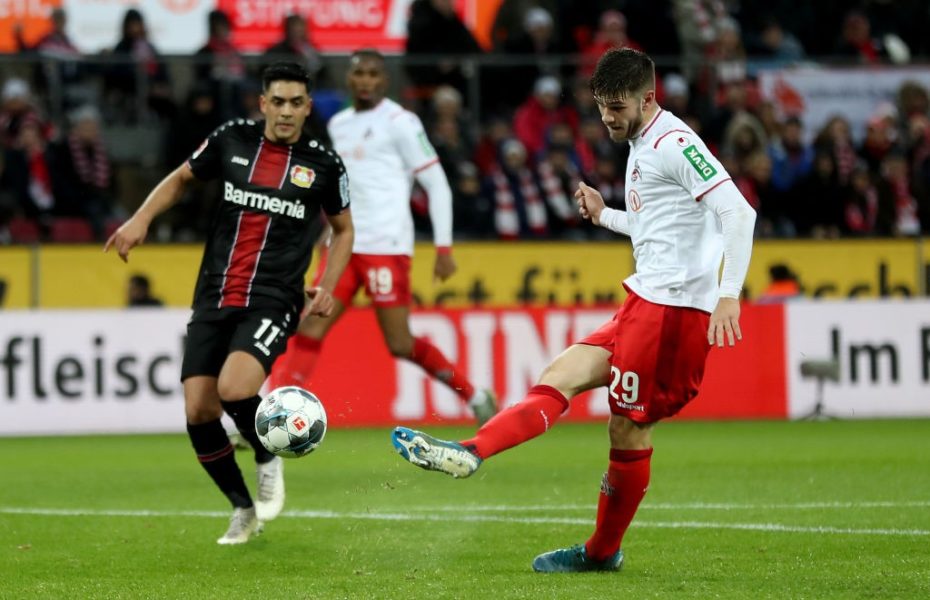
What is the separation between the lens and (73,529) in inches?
323

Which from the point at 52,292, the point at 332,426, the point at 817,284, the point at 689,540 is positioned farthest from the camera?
the point at 817,284

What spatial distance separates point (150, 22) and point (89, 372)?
6.56 m

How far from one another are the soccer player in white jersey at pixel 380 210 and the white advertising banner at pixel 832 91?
8656 mm

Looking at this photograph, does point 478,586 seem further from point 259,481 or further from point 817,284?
point 817,284

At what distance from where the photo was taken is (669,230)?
6.50m

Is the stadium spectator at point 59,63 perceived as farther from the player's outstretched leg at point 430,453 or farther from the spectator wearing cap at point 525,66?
the player's outstretched leg at point 430,453

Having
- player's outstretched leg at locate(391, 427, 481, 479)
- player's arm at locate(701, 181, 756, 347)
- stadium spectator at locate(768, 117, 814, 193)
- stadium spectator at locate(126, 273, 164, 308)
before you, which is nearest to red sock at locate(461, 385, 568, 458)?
player's outstretched leg at locate(391, 427, 481, 479)

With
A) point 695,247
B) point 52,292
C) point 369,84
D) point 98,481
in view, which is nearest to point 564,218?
point 52,292

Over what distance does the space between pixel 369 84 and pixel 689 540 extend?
466 centimetres

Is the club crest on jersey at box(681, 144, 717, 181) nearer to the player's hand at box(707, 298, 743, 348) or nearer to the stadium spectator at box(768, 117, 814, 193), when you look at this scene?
the player's hand at box(707, 298, 743, 348)

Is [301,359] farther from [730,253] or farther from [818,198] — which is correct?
[818,198]

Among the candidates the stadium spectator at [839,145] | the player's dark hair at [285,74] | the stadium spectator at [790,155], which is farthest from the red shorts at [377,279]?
the stadium spectator at [839,145]

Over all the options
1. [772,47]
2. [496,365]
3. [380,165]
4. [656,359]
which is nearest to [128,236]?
[656,359]

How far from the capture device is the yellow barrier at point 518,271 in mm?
15680
